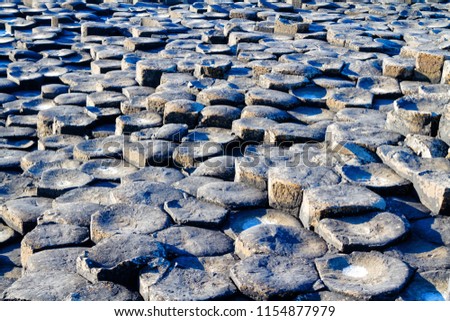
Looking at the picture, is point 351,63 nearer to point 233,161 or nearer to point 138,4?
point 233,161

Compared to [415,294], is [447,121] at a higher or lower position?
higher

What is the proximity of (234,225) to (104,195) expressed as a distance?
0.67 m

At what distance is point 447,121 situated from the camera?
306cm

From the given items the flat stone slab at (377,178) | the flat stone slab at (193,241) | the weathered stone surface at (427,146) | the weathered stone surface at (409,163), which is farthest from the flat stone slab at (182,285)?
the weathered stone surface at (427,146)

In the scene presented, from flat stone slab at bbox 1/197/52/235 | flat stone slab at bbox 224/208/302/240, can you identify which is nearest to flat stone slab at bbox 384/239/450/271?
flat stone slab at bbox 224/208/302/240

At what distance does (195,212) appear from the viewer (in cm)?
264

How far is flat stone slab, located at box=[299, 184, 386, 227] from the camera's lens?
250 centimetres

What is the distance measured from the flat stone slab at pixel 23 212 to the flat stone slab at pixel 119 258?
535 mm

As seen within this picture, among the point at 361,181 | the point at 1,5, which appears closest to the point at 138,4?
the point at 1,5

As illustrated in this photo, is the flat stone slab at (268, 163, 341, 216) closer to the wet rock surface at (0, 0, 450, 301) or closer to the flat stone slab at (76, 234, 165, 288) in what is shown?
the wet rock surface at (0, 0, 450, 301)

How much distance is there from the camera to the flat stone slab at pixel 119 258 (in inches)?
86.2

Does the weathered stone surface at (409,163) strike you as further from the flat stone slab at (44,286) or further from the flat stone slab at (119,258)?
the flat stone slab at (44,286)

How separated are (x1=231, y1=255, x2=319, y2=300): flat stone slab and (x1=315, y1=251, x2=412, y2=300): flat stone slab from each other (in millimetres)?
56

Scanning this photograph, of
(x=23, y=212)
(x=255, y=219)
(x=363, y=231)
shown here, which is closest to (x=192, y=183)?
(x=255, y=219)
